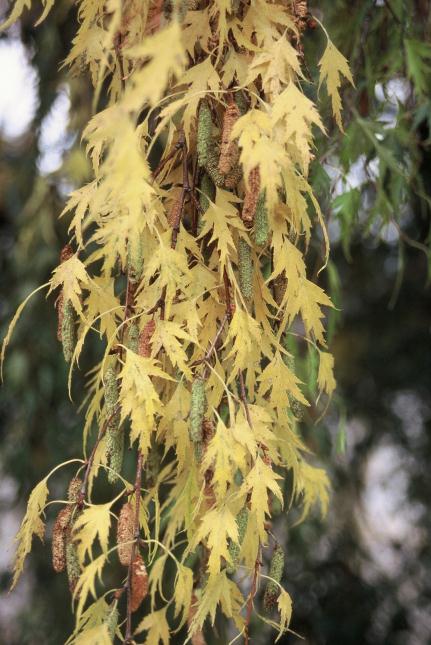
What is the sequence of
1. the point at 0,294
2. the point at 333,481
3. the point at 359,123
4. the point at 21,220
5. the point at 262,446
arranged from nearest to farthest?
the point at 262,446 < the point at 359,123 < the point at 21,220 < the point at 0,294 < the point at 333,481

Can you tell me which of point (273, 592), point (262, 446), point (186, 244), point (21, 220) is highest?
point (186, 244)

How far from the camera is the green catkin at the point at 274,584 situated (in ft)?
2.17

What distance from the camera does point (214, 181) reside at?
641mm

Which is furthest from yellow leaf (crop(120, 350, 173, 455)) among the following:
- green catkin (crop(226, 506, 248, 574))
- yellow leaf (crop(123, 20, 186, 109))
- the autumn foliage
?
yellow leaf (crop(123, 20, 186, 109))

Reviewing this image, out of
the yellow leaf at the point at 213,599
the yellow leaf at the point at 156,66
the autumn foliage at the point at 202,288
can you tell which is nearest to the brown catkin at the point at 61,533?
the autumn foliage at the point at 202,288

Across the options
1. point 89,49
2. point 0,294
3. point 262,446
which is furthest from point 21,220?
point 262,446

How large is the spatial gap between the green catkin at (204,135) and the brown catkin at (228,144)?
0.7 inches

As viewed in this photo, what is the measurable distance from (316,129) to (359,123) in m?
0.06

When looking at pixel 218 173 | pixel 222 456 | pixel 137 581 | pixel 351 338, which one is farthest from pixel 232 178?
pixel 351 338

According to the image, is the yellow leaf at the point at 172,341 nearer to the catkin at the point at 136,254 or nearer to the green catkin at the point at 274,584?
the catkin at the point at 136,254

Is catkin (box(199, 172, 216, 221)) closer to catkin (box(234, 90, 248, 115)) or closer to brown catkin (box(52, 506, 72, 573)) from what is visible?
catkin (box(234, 90, 248, 115))

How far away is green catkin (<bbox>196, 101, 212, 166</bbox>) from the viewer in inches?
24.5

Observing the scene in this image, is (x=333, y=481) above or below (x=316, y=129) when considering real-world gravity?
below

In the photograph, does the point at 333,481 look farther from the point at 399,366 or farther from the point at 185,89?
the point at 185,89
